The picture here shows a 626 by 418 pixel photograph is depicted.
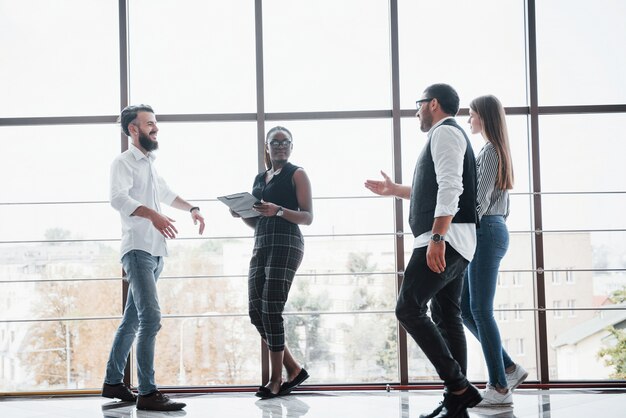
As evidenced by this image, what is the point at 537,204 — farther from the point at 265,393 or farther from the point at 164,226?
the point at 164,226

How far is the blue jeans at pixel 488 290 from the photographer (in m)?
2.76

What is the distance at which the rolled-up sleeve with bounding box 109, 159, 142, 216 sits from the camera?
2.94 meters

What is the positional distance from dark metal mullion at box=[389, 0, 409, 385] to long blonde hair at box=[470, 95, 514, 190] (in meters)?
A: 0.75

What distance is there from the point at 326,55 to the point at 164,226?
159 centimetres

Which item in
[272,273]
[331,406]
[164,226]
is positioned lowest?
[331,406]

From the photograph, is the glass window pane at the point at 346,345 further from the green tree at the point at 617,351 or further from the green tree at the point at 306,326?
the green tree at the point at 617,351

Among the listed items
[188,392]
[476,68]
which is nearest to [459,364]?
[188,392]

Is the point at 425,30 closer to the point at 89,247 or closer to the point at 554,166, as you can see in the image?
the point at 554,166

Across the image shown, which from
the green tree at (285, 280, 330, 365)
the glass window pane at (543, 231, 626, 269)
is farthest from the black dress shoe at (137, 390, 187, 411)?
the glass window pane at (543, 231, 626, 269)

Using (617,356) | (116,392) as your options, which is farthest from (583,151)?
(116,392)

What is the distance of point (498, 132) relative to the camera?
2879 mm

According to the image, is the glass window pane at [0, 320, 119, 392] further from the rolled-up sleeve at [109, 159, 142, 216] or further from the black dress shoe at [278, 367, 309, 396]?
the black dress shoe at [278, 367, 309, 396]

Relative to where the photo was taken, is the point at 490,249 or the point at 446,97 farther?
the point at 490,249

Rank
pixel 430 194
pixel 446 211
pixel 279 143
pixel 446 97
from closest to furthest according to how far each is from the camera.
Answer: pixel 446 211
pixel 430 194
pixel 446 97
pixel 279 143
